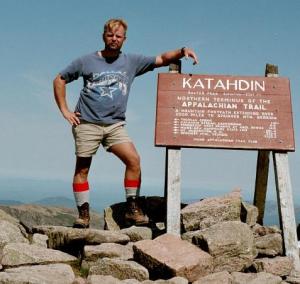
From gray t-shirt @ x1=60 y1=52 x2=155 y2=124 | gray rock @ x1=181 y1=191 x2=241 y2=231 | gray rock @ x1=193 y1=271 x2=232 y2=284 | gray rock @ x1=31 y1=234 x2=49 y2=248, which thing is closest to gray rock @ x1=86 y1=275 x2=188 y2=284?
gray rock @ x1=193 y1=271 x2=232 y2=284

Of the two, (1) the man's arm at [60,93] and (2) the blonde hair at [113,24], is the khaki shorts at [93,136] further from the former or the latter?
(2) the blonde hair at [113,24]

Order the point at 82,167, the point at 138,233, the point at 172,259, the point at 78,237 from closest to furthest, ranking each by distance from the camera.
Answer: the point at 172,259, the point at 78,237, the point at 138,233, the point at 82,167

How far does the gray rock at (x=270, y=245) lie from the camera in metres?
8.24

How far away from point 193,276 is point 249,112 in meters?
4.21

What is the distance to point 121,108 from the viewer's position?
30.6 ft

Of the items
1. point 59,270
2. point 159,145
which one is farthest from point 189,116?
point 59,270

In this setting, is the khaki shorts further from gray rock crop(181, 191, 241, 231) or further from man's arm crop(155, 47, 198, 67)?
gray rock crop(181, 191, 241, 231)

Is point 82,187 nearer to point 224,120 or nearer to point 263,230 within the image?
point 224,120

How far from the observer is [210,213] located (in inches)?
357

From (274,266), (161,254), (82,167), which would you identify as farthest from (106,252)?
(274,266)

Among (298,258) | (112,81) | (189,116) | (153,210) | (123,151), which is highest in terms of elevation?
(112,81)

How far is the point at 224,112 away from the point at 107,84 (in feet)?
8.84

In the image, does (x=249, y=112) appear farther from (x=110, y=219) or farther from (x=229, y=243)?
(x=110, y=219)

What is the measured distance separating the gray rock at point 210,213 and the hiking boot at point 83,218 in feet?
6.88
